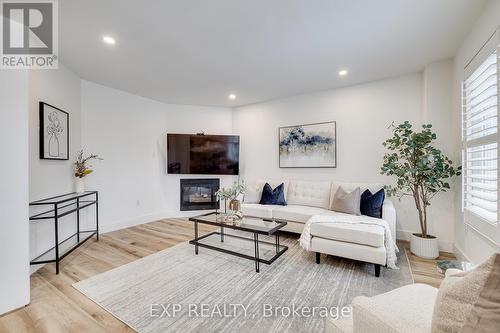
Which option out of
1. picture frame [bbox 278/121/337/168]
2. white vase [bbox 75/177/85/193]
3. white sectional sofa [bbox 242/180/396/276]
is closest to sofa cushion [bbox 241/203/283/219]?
white sectional sofa [bbox 242/180/396/276]

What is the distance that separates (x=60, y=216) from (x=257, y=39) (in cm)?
294

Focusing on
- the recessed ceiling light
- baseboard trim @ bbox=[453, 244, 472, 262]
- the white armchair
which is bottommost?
baseboard trim @ bbox=[453, 244, 472, 262]

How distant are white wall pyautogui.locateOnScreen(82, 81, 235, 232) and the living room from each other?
3 centimetres

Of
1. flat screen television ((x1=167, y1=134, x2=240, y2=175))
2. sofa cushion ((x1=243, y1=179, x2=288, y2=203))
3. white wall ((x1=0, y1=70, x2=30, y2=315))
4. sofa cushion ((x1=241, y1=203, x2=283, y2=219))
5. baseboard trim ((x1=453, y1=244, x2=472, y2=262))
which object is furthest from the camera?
flat screen television ((x1=167, y1=134, x2=240, y2=175))

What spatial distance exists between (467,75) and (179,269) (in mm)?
3907

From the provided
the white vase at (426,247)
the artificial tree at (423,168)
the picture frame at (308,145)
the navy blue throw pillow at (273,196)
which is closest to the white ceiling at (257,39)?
the picture frame at (308,145)

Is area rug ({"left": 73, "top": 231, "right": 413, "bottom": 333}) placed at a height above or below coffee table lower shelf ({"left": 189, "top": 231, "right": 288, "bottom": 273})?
below

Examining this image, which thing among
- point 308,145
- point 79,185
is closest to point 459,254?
point 308,145

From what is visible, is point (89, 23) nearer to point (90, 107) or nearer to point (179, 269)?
point (90, 107)

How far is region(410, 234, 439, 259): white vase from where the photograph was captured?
285 cm

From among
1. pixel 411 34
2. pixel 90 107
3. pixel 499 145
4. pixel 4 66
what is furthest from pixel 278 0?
pixel 90 107

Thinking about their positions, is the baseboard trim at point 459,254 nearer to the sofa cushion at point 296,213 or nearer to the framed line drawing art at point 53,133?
the sofa cushion at point 296,213

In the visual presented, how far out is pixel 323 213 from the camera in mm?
3406

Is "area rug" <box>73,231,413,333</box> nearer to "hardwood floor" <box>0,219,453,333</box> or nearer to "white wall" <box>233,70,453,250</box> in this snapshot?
"hardwood floor" <box>0,219,453,333</box>
